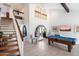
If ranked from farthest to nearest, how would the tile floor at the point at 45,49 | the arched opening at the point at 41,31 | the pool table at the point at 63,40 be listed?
the arched opening at the point at 41,31, the pool table at the point at 63,40, the tile floor at the point at 45,49

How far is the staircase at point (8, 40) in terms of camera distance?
253cm

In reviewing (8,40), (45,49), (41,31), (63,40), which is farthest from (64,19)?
(8,40)

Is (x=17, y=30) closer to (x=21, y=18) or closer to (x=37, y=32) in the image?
(x=21, y=18)

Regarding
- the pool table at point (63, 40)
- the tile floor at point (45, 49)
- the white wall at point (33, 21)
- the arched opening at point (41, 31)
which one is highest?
the white wall at point (33, 21)

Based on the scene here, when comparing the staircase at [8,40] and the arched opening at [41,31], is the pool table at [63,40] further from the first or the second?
the staircase at [8,40]

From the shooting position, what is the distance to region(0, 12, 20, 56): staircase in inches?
99.7

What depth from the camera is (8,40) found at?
9.14 ft

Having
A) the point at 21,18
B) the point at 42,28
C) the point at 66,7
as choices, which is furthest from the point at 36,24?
the point at 66,7

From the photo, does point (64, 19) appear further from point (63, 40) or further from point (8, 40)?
point (8, 40)

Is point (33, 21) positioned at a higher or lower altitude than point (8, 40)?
higher

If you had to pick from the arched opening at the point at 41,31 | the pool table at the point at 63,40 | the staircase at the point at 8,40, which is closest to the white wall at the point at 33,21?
the arched opening at the point at 41,31

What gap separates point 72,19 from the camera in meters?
2.51

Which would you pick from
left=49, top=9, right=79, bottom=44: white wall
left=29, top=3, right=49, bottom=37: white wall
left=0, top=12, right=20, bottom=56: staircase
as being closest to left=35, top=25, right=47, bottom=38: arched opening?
left=29, top=3, right=49, bottom=37: white wall

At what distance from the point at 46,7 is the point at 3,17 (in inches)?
41.4
